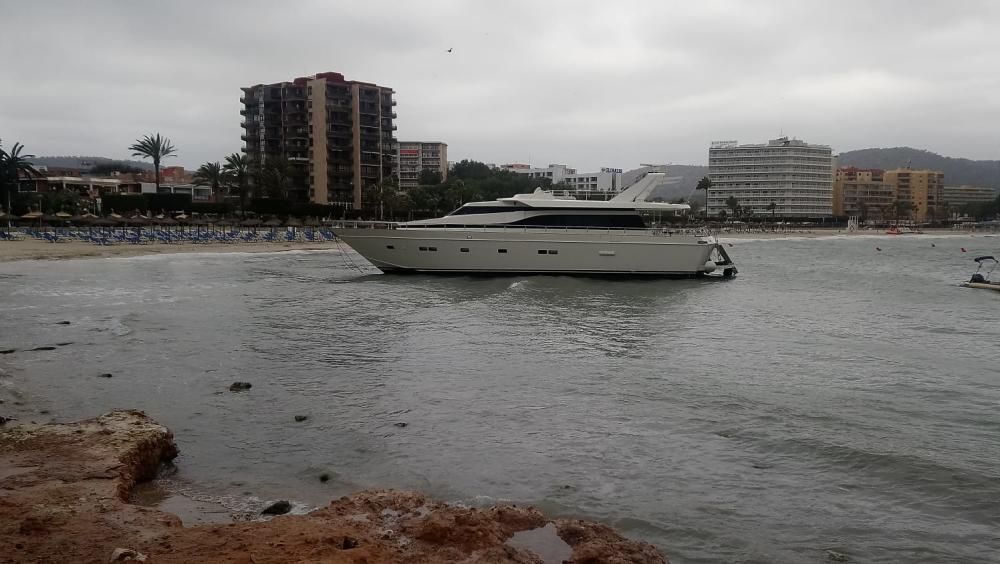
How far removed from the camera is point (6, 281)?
2792 centimetres

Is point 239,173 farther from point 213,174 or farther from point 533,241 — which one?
point 533,241

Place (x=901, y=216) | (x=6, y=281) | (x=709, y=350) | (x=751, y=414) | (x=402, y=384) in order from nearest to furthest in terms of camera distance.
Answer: (x=751, y=414) < (x=402, y=384) < (x=709, y=350) < (x=6, y=281) < (x=901, y=216)

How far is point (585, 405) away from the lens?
1107 cm

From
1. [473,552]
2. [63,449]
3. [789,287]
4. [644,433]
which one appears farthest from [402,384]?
[789,287]

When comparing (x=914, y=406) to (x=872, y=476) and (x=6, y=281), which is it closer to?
(x=872, y=476)

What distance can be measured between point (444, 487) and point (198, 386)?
6408 millimetres

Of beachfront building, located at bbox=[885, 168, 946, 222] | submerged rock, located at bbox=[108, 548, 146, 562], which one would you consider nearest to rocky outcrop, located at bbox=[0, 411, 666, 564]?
submerged rock, located at bbox=[108, 548, 146, 562]

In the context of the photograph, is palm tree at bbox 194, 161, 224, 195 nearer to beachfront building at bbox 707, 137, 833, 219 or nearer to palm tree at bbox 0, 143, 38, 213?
palm tree at bbox 0, 143, 38, 213

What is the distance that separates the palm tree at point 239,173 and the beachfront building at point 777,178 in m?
122

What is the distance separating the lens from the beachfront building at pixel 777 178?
548 feet

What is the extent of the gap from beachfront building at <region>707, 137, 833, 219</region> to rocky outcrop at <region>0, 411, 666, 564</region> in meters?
169

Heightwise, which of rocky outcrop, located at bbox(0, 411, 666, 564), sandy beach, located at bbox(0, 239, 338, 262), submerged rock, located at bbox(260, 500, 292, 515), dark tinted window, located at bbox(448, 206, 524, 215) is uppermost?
dark tinted window, located at bbox(448, 206, 524, 215)

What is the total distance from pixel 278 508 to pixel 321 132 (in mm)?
88258

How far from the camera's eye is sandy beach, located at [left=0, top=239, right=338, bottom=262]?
131ft
